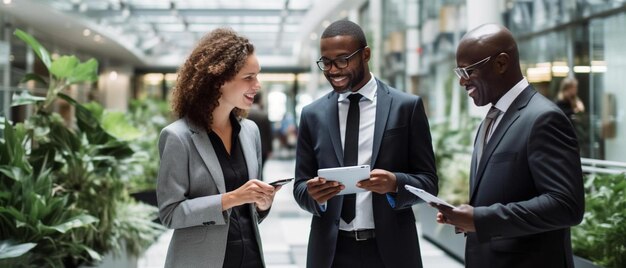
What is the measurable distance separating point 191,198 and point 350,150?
2.08 ft

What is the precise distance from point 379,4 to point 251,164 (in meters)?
11.6

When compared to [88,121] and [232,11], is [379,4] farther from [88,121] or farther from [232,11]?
[88,121]

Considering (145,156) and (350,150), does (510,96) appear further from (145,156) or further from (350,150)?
(145,156)

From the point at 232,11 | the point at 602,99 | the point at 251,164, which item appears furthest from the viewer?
the point at 232,11

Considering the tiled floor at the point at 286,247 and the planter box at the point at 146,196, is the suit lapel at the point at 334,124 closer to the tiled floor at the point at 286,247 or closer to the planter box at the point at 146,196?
the tiled floor at the point at 286,247

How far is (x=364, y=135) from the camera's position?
2676 millimetres

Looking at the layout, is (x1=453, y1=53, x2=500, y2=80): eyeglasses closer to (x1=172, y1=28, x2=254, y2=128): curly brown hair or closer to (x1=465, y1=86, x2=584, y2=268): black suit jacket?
(x1=465, y1=86, x2=584, y2=268): black suit jacket

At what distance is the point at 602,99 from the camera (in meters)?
6.12

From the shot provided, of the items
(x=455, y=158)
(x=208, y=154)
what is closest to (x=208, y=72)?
(x=208, y=154)

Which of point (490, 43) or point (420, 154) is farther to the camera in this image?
point (420, 154)

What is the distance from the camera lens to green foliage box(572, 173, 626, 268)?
13.1ft

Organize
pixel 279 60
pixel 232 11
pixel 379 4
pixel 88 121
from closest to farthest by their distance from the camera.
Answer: pixel 88 121 < pixel 379 4 < pixel 232 11 < pixel 279 60

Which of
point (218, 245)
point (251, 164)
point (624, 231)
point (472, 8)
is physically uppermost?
point (472, 8)

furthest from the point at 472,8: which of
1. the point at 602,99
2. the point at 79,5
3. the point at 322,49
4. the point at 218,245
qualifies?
the point at 79,5
